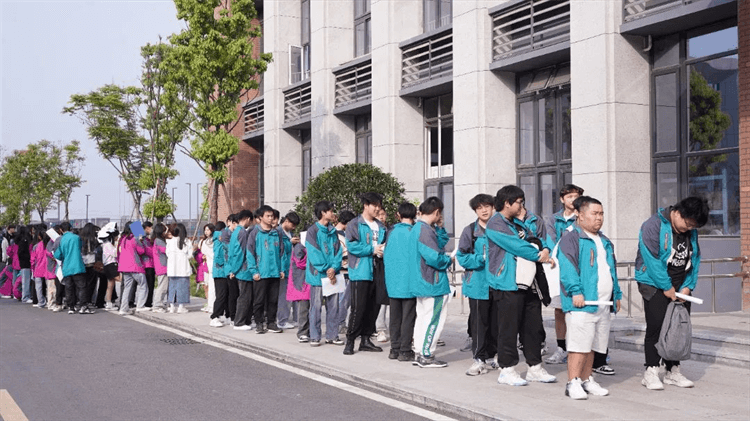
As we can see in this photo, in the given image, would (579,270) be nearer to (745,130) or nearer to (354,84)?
(745,130)

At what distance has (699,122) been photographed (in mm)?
16469

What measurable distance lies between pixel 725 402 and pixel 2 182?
194 ft

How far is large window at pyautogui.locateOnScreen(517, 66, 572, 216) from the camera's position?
19.6m

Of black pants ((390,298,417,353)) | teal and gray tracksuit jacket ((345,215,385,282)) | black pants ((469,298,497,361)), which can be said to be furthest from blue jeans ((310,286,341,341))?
black pants ((469,298,497,361))

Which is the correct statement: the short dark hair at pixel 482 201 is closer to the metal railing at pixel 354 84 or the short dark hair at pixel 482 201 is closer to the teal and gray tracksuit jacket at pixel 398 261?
the teal and gray tracksuit jacket at pixel 398 261

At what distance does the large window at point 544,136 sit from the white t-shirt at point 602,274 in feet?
36.4

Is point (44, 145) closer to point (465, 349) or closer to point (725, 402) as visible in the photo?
point (465, 349)

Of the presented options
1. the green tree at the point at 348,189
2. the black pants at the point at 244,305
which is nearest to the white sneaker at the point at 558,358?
the black pants at the point at 244,305

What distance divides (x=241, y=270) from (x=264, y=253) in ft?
2.70

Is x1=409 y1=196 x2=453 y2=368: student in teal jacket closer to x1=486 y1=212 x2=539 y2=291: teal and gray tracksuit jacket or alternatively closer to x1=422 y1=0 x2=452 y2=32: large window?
x1=486 y1=212 x2=539 y2=291: teal and gray tracksuit jacket

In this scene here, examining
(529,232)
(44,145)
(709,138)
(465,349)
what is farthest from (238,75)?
(44,145)

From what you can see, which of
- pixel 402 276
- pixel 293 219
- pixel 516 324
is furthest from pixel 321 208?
pixel 516 324

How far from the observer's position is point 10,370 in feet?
35.9

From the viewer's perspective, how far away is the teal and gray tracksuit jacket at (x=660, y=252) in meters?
8.76
